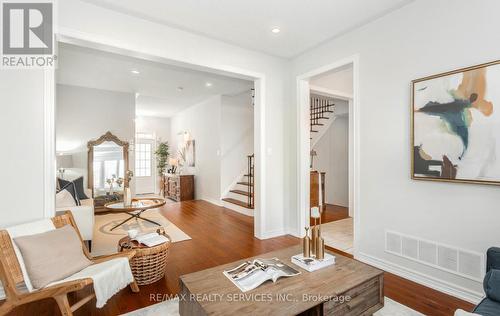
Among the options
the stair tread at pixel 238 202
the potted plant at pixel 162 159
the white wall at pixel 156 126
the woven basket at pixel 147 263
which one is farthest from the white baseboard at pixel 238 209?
the white wall at pixel 156 126

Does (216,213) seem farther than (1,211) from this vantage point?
Yes

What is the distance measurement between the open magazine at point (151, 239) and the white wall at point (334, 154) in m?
4.82

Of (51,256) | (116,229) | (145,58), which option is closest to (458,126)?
(145,58)

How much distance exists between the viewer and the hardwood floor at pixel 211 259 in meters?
2.16

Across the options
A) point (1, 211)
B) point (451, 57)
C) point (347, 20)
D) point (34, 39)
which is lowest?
point (1, 211)

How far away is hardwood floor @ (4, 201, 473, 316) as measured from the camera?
216 centimetres

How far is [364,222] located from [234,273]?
6.42 feet

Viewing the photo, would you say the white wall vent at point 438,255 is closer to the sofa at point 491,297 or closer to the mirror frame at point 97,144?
the sofa at point 491,297

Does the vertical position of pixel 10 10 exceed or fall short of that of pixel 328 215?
it exceeds it

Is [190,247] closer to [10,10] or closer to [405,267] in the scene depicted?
[405,267]

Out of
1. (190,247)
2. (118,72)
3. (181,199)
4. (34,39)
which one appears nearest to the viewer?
(34,39)

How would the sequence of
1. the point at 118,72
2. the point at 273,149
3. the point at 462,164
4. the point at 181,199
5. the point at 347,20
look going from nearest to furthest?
the point at 462,164, the point at 347,20, the point at 273,149, the point at 118,72, the point at 181,199

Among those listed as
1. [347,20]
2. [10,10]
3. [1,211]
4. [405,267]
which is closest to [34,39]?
[10,10]

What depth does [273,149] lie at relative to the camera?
4.13 meters
